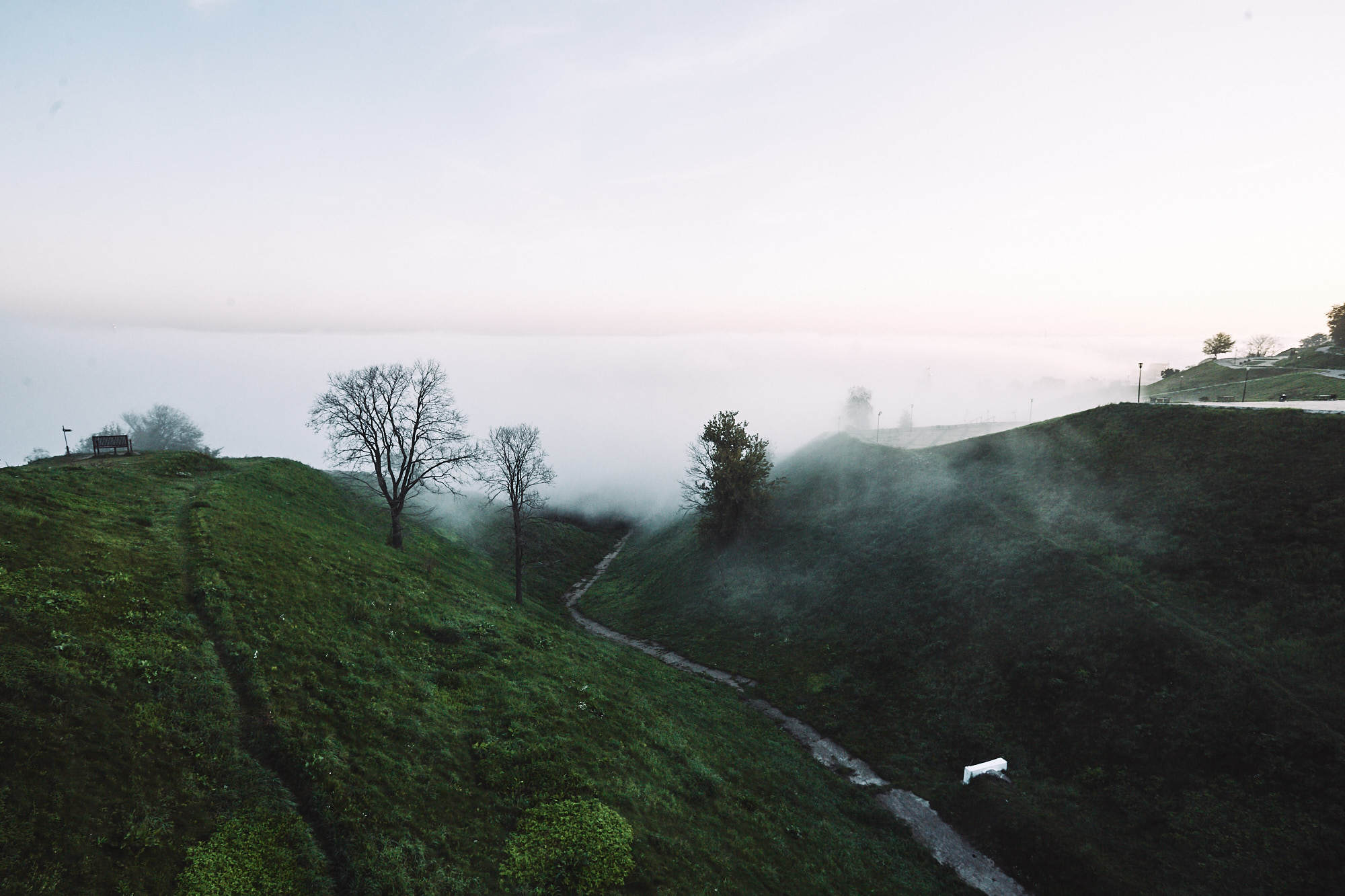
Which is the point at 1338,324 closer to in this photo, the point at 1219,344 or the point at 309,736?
the point at 1219,344

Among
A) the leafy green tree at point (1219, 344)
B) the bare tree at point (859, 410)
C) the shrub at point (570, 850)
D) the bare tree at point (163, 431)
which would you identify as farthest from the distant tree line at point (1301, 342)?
the bare tree at point (163, 431)

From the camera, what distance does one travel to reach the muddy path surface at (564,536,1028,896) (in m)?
21.7

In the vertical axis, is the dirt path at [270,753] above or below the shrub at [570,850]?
above

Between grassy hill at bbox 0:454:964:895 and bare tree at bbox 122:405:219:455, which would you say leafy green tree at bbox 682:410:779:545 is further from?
bare tree at bbox 122:405:219:455

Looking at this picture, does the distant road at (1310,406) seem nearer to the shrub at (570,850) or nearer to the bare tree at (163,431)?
the shrub at (570,850)

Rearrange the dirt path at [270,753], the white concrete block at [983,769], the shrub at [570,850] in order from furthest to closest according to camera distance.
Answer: the white concrete block at [983,769]
the shrub at [570,850]
the dirt path at [270,753]

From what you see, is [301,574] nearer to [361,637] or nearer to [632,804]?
[361,637]

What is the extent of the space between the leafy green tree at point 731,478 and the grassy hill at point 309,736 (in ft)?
97.4

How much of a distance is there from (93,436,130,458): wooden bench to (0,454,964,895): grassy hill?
8429 mm

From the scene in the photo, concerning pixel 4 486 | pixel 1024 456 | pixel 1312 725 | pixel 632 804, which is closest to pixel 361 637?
pixel 632 804

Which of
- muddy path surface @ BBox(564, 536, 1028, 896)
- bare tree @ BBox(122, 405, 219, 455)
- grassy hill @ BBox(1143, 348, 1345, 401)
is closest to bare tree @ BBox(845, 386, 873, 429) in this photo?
grassy hill @ BBox(1143, 348, 1345, 401)

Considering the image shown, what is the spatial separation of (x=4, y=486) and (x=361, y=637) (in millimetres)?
15741

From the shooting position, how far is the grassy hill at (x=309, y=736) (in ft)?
37.2

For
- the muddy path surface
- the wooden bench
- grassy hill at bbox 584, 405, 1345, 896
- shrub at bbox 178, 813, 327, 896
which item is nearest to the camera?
shrub at bbox 178, 813, 327, 896
